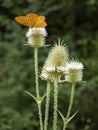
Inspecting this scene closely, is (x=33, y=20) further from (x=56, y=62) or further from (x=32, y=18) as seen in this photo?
(x=56, y=62)

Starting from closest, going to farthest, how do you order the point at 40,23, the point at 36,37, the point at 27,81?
the point at 40,23
the point at 36,37
the point at 27,81

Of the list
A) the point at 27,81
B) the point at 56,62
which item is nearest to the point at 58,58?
the point at 56,62

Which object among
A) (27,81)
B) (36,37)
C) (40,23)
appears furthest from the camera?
(27,81)

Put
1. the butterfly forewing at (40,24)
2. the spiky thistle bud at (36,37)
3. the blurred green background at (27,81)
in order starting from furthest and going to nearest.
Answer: the blurred green background at (27,81) < the spiky thistle bud at (36,37) < the butterfly forewing at (40,24)

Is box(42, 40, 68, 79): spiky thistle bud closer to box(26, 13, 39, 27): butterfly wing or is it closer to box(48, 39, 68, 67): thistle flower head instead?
box(48, 39, 68, 67): thistle flower head

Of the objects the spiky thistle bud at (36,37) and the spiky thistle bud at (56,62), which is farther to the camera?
the spiky thistle bud at (36,37)

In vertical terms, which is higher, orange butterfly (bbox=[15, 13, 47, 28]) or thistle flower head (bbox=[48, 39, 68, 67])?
orange butterfly (bbox=[15, 13, 47, 28])

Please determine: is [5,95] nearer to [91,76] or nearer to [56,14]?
[91,76]

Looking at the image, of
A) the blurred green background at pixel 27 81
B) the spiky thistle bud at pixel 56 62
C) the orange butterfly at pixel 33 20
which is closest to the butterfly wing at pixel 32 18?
the orange butterfly at pixel 33 20

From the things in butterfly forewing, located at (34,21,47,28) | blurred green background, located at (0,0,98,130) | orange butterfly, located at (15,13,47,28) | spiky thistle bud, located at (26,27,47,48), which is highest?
orange butterfly, located at (15,13,47,28)

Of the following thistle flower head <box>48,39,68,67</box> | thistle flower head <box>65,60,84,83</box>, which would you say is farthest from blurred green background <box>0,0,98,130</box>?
thistle flower head <box>48,39,68,67</box>

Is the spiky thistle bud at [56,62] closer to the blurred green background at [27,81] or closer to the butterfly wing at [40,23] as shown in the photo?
the butterfly wing at [40,23]
